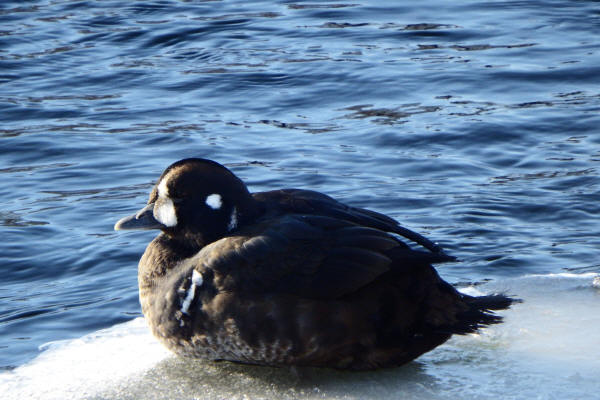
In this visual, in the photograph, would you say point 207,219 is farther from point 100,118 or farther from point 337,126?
point 100,118

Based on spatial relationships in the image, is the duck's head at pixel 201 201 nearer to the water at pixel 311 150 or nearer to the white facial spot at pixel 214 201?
the white facial spot at pixel 214 201

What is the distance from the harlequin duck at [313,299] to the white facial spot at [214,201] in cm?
16

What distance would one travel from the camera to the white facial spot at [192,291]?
411cm

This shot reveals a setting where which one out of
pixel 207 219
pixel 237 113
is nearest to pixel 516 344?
pixel 207 219

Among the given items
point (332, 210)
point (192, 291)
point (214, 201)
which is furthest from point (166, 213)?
point (332, 210)

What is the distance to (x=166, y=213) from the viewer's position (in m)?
4.53

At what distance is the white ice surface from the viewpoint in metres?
4.04

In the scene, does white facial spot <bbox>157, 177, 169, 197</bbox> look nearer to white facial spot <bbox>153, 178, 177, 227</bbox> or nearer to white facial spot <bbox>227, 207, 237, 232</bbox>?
white facial spot <bbox>153, 178, 177, 227</bbox>

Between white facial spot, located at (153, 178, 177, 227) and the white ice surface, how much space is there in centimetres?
57

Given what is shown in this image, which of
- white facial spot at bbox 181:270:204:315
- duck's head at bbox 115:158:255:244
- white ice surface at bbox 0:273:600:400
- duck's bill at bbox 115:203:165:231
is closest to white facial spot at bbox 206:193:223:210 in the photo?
duck's head at bbox 115:158:255:244

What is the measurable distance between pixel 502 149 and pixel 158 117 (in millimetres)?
2749

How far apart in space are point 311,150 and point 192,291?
142 inches

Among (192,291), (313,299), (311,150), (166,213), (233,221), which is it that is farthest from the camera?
(311,150)

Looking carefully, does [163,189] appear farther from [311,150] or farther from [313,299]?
[311,150]
